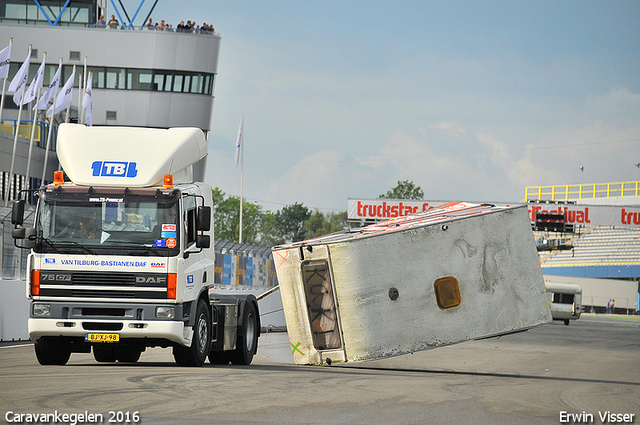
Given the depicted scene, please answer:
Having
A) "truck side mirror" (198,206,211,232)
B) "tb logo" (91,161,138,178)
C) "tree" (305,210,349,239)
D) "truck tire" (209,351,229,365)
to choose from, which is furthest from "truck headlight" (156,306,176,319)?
"tree" (305,210,349,239)

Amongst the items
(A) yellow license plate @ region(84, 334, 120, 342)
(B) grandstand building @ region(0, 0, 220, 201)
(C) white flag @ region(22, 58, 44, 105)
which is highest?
(B) grandstand building @ region(0, 0, 220, 201)

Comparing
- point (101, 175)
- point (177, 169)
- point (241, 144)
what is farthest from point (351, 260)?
point (241, 144)

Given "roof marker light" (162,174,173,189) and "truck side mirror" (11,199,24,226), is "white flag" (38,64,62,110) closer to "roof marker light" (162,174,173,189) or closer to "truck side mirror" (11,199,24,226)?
"truck side mirror" (11,199,24,226)

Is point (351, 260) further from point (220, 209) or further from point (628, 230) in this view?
point (220, 209)

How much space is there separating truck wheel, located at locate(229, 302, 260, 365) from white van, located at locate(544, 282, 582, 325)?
3956cm

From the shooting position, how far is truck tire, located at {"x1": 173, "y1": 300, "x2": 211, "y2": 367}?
13.5m

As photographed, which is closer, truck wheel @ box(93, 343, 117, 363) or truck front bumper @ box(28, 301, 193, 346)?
truck front bumper @ box(28, 301, 193, 346)

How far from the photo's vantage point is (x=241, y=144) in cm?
6191

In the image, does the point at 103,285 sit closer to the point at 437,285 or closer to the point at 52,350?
the point at 52,350

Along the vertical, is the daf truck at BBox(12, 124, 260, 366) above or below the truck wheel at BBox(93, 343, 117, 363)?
above

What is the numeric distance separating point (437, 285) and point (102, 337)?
17.4 ft

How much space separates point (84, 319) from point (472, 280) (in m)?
6.08

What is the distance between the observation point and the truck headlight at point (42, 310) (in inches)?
507

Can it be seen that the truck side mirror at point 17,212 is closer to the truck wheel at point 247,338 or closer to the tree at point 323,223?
the truck wheel at point 247,338
